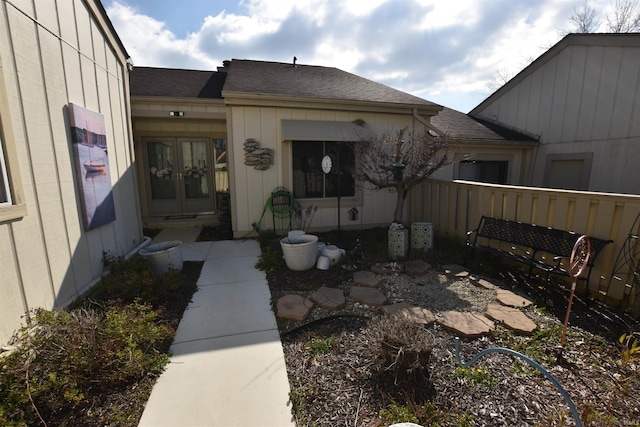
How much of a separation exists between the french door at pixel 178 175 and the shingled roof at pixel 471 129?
21.5 ft

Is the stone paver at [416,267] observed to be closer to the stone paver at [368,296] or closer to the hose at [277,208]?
the stone paver at [368,296]

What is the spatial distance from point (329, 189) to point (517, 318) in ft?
14.1

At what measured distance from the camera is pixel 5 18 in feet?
7.63

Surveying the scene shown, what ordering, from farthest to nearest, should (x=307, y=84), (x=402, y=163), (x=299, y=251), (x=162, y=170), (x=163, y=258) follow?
(x=162, y=170) < (x=307, y=84) < (x=402, y=163) < (x=299, y=251) < (x=163, y=258)

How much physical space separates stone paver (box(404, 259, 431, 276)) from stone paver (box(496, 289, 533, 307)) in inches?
39.4

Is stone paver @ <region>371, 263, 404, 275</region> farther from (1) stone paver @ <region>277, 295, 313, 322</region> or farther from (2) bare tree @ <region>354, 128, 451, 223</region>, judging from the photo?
(1) stone paver @ <region>277, 295, 313, 322</region>

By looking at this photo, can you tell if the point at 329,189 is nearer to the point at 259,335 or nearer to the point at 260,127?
the point at 260,127

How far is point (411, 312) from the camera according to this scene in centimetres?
311

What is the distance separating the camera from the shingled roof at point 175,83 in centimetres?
645

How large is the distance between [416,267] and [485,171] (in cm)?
575

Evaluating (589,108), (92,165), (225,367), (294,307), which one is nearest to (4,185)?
(92,165)

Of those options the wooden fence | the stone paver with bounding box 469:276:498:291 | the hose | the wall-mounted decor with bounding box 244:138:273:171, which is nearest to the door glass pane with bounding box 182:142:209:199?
the wall-mounted decor with bounding box 244:138:273:171

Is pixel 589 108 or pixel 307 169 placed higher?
pixel 589 108

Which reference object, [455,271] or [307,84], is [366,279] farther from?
[307,84]
